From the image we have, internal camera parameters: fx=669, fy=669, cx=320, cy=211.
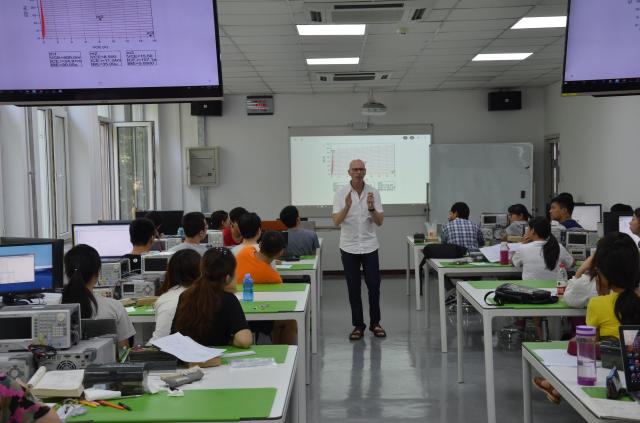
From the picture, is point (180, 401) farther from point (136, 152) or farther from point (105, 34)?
point (136, 152)

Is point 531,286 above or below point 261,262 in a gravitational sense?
below

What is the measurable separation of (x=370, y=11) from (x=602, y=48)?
286 cm

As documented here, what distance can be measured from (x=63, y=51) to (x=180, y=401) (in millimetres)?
1606

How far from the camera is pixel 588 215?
7.93 m

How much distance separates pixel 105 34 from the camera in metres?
2.93

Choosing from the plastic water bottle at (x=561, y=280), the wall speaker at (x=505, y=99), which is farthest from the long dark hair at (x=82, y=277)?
the wall speaker at (x=505, y=99)

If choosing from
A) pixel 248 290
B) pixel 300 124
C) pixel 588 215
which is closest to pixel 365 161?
pixel 300 124

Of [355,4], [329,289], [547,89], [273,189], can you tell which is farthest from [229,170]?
[355,4]

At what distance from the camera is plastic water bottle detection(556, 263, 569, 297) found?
4516 millimetres

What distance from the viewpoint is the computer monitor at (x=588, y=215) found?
791 cm

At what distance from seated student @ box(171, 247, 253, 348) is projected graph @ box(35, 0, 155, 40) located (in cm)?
113

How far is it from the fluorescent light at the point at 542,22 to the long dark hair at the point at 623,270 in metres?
3.58

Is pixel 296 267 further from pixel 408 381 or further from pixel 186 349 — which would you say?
pixel 186 349

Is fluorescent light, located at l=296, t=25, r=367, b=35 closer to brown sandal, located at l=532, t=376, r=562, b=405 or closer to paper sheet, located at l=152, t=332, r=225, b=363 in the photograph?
brown sandal, located at l=532, t=376, r=562, b=405
